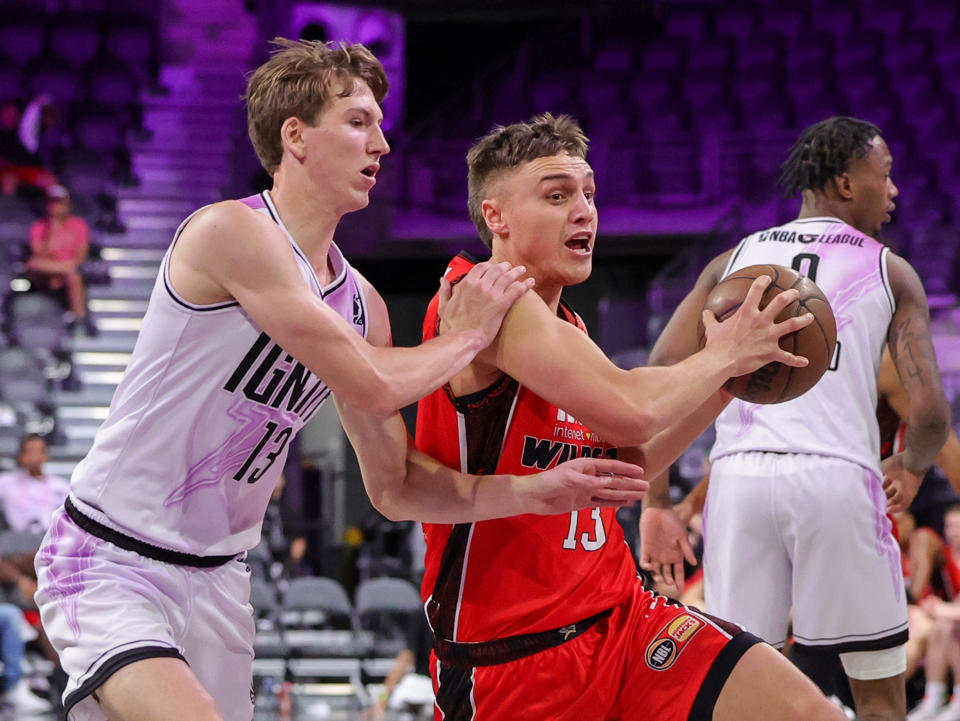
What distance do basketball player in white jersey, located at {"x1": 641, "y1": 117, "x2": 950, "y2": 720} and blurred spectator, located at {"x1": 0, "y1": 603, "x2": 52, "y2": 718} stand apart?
5.65m

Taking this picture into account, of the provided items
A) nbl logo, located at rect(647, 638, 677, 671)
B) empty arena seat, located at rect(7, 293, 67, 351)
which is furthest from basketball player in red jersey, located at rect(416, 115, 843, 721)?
empty arena seat, located at rect(7, 293, 67, 351)

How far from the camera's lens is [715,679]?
301 centimetres

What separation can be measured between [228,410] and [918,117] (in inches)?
504

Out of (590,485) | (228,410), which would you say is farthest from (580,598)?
(228,410)

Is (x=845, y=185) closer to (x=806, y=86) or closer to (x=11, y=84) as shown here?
(x=806, y=86)

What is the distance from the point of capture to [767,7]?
16062mm

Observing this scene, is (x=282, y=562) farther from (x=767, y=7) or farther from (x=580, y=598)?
(x=767, y=7)

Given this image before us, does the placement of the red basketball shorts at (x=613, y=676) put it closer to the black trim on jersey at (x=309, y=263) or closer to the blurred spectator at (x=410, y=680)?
the black trim on jersey at (x=309, y=263)

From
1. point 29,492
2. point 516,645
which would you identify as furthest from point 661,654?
point 29,492

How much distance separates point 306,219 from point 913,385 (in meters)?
2.21

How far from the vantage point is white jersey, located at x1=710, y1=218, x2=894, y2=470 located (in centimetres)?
420

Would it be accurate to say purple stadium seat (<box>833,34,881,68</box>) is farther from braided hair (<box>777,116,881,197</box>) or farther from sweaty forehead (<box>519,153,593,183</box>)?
sweaty forehead (<box>519,153,593,183</box>)

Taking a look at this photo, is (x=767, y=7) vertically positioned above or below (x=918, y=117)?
above

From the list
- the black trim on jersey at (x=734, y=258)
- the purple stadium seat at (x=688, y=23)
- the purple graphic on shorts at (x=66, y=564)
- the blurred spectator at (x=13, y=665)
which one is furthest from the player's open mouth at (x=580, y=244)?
the purple stadium seat at (x=688, y=23)
